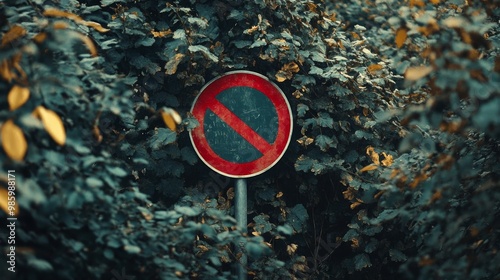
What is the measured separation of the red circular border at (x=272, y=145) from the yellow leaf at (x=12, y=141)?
6.14ft

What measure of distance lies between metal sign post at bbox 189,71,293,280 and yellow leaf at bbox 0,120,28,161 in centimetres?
188

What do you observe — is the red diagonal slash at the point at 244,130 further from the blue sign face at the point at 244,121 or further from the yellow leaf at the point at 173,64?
the yellow leaf at the point at 173,64

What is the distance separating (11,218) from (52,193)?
177 mm

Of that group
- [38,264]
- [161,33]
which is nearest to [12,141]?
[38,264]

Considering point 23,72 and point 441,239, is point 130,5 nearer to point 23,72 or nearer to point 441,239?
point 23,72

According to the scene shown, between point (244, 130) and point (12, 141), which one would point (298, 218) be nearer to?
point (244, 130)

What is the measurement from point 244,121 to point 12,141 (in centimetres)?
199

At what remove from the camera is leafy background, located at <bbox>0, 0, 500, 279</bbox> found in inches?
93.8

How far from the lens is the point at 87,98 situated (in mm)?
2686

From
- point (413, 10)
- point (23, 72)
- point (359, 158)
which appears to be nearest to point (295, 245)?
point (359, 158)

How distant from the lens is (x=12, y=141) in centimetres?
192

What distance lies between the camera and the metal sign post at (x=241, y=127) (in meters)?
3.74

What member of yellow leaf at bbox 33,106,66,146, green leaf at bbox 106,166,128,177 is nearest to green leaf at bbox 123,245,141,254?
green leaf at bbox 106,166,128,177

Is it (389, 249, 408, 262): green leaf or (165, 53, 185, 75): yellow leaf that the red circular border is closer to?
(165, 53, 185, 75): yellow leaf
